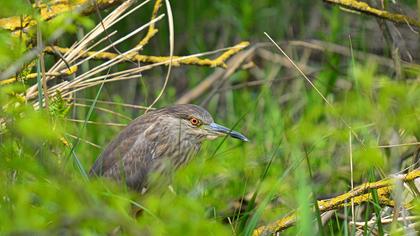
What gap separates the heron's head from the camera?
6395mm

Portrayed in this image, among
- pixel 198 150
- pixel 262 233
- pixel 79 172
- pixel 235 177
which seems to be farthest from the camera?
pixel 198 150

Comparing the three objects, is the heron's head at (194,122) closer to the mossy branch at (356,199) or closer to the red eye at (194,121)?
the red eye at (194,121)

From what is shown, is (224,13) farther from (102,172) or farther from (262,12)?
(102,172)

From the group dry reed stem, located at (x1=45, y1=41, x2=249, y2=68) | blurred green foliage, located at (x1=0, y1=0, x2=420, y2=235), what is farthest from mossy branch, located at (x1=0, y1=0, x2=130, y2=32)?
blurred green foliage, located at (x1=0, y1=0, x2=420, y2=235)

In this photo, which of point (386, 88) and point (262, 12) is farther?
point (262, 12)

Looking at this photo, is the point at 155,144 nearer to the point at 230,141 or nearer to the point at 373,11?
the point at 230,141

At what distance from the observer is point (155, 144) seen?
247 inches

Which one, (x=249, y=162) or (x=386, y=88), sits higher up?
(x=386, y=88)

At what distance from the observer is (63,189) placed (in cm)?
262

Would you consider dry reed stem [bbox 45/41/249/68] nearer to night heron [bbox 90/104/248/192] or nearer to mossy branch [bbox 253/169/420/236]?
night heron [bbox 90/104/248/192]

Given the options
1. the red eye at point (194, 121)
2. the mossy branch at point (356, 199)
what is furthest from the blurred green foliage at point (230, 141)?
the red eye at point (194, 121)

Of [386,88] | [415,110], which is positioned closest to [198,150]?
[415,110]

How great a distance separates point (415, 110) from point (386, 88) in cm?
59

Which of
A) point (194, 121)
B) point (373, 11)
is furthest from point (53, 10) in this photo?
point (373, 11)
